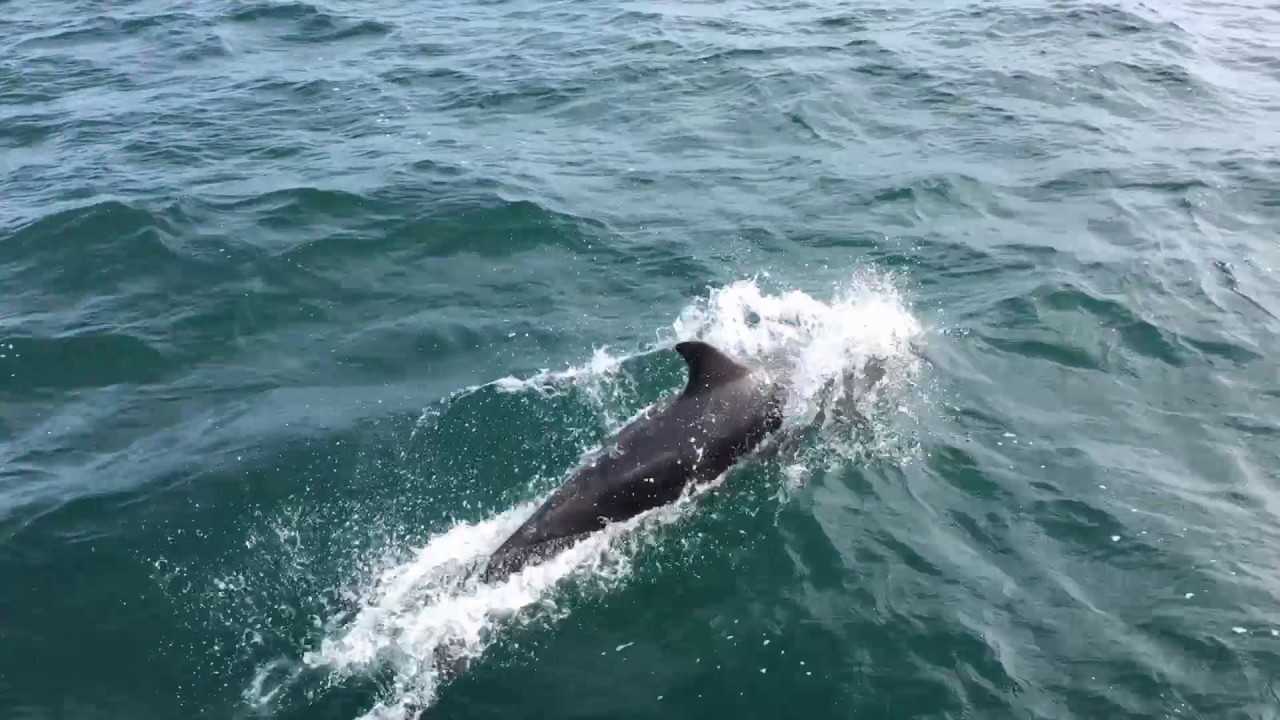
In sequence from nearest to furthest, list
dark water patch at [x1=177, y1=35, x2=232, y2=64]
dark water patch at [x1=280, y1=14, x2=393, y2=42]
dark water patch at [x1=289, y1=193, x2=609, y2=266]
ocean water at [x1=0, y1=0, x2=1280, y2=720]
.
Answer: ocean water at [x1=0, y1=0, x2=1280, y2=720], dark water patch at [x1=289, y1=193, x2=609, y2=266], dark water patch at [x1=177, y1=35, x2=232, y2=64], dark water patch at [x1=280, y1=14, x2=393, y2=42]

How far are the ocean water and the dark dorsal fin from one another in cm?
97

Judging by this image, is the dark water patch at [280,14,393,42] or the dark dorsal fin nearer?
the dark dorsal fin

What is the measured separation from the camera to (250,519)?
420 inches

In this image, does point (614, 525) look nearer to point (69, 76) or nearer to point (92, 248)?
point (92, 248)

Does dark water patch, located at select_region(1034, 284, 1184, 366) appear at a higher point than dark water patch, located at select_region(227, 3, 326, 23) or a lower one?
lower

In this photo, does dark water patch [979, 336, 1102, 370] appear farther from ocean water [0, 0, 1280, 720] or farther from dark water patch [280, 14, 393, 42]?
dark water patch [280, 14, 393, 42]

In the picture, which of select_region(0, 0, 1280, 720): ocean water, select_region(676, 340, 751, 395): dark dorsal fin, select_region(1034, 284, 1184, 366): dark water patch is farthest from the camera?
select_region(1034, 284, 1184, 366): dark water patch

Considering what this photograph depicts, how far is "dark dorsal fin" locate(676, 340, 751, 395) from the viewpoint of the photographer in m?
11.0

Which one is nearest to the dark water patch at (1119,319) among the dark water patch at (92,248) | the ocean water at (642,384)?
the ocean water at (642,384)

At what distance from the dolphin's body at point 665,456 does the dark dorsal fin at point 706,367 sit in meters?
0.01

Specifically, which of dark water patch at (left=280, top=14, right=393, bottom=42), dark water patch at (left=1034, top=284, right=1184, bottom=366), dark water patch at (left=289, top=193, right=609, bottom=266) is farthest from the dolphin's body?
dark water patch at (left=280, top=14, right=393, bottom=42)

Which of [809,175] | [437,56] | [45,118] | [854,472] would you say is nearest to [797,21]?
[437,56]

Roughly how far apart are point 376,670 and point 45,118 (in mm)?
17908

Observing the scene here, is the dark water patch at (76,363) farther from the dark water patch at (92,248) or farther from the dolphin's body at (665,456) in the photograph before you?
the dolphin's body at (665,456)
